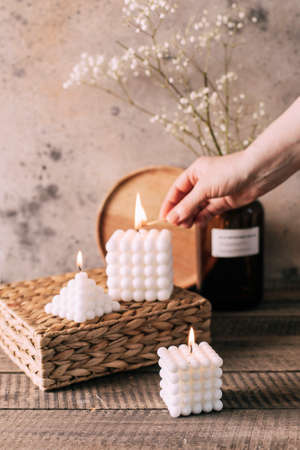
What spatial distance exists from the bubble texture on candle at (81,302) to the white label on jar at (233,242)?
A: 0.34 metres

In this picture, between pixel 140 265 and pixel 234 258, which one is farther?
pixel 234 258

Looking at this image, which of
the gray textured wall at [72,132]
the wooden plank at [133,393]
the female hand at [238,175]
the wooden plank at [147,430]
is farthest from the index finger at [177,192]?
the wooden plank at [147,430]

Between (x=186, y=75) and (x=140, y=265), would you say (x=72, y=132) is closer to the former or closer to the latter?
(x=186, y=75)

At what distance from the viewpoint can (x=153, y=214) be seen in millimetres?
1350

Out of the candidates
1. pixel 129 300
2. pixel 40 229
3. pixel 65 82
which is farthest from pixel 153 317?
pixel 65 82

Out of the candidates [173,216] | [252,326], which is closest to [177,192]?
[173,216]

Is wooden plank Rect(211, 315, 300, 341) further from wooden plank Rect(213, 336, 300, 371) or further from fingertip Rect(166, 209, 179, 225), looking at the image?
fingertip Rect(166, 209, 179, 225)

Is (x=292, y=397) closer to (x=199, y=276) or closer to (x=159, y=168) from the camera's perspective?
(x=199, y=276)

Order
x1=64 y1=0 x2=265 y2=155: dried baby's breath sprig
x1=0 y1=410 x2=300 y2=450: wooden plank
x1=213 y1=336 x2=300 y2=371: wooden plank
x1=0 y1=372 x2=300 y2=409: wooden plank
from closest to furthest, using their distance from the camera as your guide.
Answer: x1=0 y1=410 x2=300 y2=450: wooden plank, x1=0 y1=372 x2=300 y2=409: wooden plank, x1=213 y1=336 x2=300 y2=371: wooden plank, x1=64 y1=0 x2=265 y2=155: dried baby's breath sprig

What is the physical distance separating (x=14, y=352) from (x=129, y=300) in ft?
0.76

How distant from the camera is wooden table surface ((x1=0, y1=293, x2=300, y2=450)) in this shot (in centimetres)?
71

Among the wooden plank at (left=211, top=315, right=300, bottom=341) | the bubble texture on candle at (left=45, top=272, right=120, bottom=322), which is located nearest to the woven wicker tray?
the bubble texture on candle at (left=45, top=272, right=120, bottom=322)

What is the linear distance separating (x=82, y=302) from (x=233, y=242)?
0.43 meters

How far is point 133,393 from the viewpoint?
0.85m
